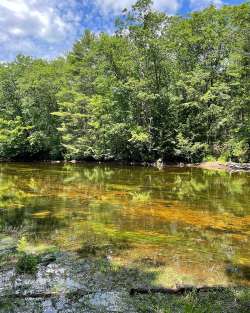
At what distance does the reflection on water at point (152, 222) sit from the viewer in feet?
26.9

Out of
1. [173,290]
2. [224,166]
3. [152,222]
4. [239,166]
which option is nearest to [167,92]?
[224,166]

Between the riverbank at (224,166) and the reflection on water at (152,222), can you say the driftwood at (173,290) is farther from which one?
the riverbank at (224,166)

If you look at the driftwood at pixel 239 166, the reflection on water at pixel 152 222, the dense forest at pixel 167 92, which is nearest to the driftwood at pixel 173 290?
the reflection on water at pixel 152 222

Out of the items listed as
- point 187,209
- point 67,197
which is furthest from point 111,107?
point 187,209

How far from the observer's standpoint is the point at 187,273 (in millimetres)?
7445

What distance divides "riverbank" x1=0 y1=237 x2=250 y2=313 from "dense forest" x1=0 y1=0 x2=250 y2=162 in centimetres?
2879

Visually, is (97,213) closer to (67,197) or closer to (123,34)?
(67,197)

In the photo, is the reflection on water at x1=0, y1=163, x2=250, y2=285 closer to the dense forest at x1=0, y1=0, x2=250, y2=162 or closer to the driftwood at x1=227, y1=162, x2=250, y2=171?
the driftwood at x1=227, y1=162, x2=250, y2=171

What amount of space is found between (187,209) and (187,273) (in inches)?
286

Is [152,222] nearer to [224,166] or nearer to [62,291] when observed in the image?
[62,291]

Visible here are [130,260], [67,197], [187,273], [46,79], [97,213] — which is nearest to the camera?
[187,273]

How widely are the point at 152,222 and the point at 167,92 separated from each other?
92.9 feet

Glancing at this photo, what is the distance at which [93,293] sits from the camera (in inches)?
249

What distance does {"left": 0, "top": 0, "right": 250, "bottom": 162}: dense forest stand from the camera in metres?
36.8
